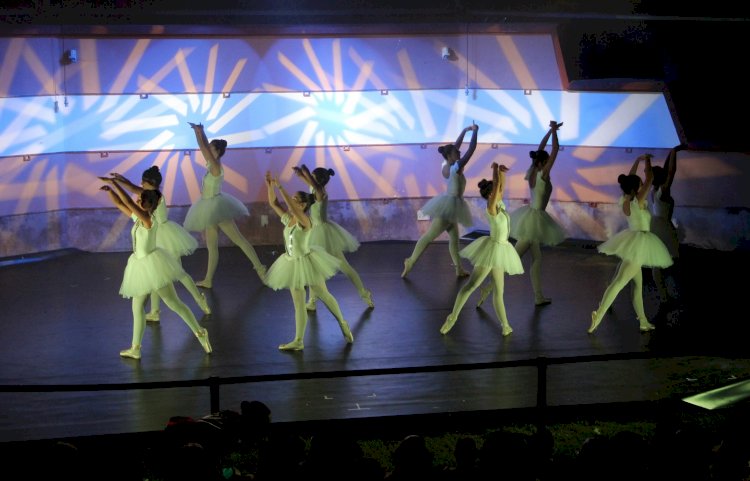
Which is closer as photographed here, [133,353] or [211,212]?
[133,353]

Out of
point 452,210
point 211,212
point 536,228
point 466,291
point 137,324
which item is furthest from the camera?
point 452,210

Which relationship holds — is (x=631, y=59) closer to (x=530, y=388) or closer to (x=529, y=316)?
(x=529, y=316)

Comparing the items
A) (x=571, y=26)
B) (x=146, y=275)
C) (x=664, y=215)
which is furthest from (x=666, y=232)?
(x=146, y=275)

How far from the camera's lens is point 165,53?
14805 mm

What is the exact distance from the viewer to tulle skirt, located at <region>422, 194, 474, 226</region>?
41.0 ft

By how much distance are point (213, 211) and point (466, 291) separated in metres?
3.76

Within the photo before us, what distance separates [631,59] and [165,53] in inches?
270

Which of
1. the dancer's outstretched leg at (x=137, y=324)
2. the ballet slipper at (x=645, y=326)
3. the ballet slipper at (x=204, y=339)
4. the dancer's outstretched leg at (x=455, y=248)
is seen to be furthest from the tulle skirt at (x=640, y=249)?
the dancer's outstretched leg at (x=137, y=324)

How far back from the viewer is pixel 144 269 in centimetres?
902

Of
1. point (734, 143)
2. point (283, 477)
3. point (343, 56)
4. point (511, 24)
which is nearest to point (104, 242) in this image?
point (343, 56)

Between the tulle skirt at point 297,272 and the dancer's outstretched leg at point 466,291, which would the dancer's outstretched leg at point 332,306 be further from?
the dancer's outstretched leg at point 466,291

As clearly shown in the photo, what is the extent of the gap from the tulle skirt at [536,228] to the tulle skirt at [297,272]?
2.71m

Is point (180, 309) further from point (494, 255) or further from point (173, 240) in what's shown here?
point (494, 255)

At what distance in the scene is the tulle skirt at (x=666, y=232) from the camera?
1143cm
